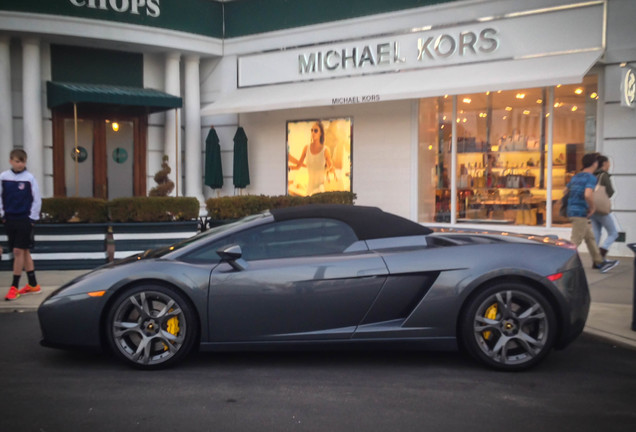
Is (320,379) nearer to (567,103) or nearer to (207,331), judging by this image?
(207,331)

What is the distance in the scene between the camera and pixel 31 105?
14.7 m

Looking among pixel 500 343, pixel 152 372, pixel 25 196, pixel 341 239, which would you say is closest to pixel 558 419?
pixel 500 343

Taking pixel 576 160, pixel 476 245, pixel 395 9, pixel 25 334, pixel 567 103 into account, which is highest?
pixel 395 9

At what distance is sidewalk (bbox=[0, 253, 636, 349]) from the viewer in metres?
6.26

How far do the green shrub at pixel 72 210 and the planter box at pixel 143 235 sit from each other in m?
0.31

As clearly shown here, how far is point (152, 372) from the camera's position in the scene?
506cm

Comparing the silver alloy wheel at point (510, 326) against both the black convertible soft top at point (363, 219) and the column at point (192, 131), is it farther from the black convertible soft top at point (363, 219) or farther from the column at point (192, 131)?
the column at point (192, 131)

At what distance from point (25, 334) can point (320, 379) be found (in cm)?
330

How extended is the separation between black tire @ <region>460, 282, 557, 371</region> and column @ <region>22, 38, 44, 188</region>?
1227 cm

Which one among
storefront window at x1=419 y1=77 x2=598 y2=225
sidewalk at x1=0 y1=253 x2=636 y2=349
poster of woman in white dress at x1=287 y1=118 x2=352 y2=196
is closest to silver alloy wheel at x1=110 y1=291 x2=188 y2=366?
sidewalk at x1=0 y1=253 x2=636 y2=349

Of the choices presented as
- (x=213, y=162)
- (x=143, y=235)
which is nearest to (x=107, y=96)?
(x=213, y=162)

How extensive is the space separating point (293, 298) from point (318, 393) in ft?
2.52

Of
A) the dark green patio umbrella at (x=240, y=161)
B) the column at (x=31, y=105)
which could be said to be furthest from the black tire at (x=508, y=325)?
the column at (x=31, y=105)

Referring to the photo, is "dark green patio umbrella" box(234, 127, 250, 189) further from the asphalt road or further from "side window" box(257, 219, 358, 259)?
"side window" box(257, 219, 358, 259)
